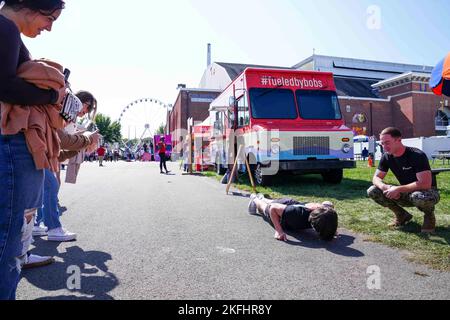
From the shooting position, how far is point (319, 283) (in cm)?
285

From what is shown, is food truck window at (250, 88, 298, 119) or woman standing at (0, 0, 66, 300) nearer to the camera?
woman standing at (0, 0, 66, 300)

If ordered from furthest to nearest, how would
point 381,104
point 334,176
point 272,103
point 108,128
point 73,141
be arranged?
point 108,128
point 381,104
point 334,176
point 272,103
point 73,141

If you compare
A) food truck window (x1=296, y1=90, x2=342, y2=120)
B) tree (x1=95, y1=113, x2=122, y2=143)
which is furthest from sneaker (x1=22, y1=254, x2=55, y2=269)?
tree (x1=95, y1=113, x2=122, y2=143)

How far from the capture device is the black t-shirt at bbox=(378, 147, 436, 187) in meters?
Answer: 4.24

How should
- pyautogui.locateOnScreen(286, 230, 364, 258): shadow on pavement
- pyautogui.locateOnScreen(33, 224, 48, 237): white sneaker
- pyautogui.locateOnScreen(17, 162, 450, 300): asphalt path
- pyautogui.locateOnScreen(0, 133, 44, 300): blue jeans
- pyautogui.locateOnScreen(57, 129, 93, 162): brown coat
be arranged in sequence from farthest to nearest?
pyautogui.locateOnScreen(33, 224, 48, 237): white sneaker → pyautogui.locateOnScreen(286, 230, 364, 258): shadow on pavement → pyautogui.locateOnScreen(17, 162, 450, 300): asphalt path → pyautogui.locateOnScreen(57, 129, 93, 162): brown coat → pyautogui.locateOnScreen(0, 133, 44, 300): blue jeans

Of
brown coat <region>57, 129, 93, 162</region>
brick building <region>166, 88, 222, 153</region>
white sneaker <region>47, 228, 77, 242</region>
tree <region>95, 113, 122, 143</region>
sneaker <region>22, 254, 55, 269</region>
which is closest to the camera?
brown coat <region>57, 129, 93, 162</region>

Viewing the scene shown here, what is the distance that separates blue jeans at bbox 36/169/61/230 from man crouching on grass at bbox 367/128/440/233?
14.3 ft

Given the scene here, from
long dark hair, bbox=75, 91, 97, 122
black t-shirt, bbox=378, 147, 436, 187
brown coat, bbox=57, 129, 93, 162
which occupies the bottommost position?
black t-shirt, bbox=378, 147, 436, 187

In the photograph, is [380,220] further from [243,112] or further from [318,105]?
[243,112]

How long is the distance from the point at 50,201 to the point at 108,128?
7450 centimetres

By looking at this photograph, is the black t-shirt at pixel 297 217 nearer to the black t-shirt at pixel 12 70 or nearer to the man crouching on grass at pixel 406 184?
the man crouching on grass at pixel 406 184

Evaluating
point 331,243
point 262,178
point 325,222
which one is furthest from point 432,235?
point 262,178

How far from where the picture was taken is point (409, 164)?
4375 mm

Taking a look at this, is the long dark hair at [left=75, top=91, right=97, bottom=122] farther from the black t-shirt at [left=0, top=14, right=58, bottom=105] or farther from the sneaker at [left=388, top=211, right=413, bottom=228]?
the sneaker at [left=388, top=211, right=413, bottom=228]
